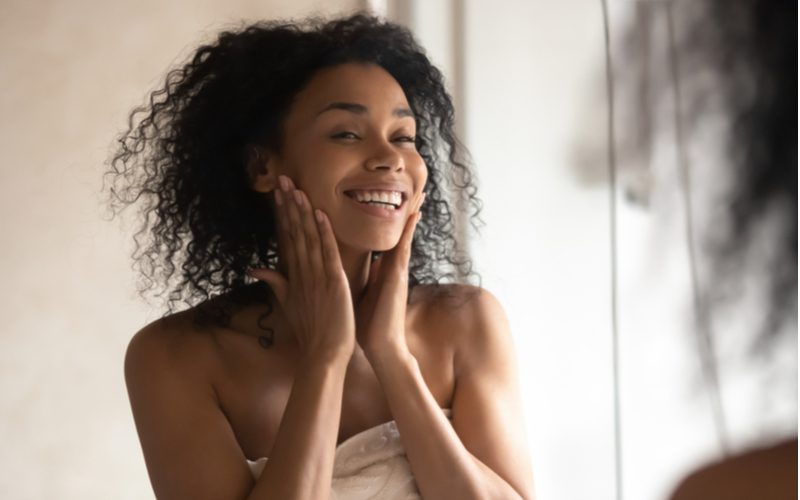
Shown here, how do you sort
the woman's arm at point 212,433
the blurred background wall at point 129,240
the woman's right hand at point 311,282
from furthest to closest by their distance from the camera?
the blurred background wall at point 129,240, the woman's right hand at point 311,282, the woman's arm at point 212,433

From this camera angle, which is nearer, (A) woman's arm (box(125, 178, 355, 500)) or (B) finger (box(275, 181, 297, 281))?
(A) woman's arm (box(125, 178, 355, 500))

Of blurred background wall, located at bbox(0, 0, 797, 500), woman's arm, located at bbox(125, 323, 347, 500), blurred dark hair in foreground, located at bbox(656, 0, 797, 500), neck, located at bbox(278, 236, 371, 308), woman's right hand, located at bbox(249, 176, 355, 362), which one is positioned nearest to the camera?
blurred dark hair in foreground, located at bbox(656, 0, 797, 500)

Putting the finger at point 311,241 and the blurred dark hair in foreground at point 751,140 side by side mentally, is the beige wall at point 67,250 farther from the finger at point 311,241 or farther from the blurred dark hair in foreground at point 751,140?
the blurred dark hair in foreground at point 751,140

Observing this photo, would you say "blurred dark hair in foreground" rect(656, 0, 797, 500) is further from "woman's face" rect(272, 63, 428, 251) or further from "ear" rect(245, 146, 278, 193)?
"ear" rect(245, 146, 278, 193)

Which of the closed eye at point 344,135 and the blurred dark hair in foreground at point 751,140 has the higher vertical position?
the closed eye at point 344,135

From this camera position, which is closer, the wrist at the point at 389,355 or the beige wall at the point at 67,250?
the wrist at the point at 389,355

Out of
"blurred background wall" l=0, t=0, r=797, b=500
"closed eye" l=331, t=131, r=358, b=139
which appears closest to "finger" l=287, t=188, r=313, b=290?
"closed eye" l=331, t=131, r=358, b=139

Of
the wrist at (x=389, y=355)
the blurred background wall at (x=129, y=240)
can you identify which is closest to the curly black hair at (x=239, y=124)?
the wrist at (x=389, y=355)

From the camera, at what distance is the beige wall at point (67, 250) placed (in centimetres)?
263

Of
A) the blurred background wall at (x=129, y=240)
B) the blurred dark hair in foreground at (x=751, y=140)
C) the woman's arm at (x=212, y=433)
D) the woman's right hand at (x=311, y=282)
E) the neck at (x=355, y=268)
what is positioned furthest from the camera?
the blurred background wall at (x=129, y=240)

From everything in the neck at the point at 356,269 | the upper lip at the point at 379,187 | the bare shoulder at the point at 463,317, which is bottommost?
the bare shoulder at the point at 463,317

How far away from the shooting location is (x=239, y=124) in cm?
171

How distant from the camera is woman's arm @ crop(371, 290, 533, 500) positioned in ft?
4.92

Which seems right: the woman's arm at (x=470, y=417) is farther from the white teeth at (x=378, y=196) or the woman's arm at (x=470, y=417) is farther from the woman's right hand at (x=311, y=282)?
the white teeth at (x=378, y=196)
